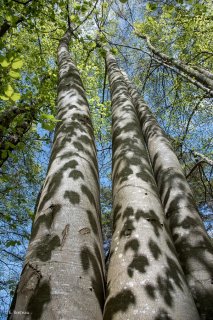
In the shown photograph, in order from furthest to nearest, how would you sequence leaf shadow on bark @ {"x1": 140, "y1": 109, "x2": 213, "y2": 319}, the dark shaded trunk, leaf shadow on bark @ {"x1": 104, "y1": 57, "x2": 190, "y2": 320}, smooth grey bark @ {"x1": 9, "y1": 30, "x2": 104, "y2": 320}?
1. the dark shaded trunk
2. leaf shadow on bark @ {"x1": 140, "y1": 109, "x2": 213, "y2": 319}
3. leaf shadow on bark @ {"x1": 104, "y1": 57, "x2": 190, "y2": 320}
4. smooth grey bark @ {"x1": 9, "y1": 30, "x2": 104, "y2": 320}

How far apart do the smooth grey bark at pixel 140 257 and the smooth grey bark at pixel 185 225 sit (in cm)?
41

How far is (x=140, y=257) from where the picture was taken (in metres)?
1.50

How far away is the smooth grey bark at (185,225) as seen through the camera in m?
1.84

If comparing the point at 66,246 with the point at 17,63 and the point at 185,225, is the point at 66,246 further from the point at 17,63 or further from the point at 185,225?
the point at 185,225

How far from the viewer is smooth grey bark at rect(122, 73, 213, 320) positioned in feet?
6.04

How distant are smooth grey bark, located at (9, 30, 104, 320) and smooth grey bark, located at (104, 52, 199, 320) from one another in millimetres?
125

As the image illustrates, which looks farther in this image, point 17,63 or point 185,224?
point 185,224

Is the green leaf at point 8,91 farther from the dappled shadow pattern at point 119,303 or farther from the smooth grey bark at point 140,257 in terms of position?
the dappled shadow pattern at point 119,303

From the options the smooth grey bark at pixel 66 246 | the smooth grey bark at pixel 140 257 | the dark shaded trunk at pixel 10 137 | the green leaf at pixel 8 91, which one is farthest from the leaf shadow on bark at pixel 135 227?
the dark shaded trunk at pixel 10 137

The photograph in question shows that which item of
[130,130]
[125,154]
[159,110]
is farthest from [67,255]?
[159,110]

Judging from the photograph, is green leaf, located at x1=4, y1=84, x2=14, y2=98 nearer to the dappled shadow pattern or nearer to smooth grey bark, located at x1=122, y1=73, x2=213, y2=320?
the dappled shadow pattern

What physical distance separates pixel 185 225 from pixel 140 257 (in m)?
0.99

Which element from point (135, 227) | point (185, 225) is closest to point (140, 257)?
point (135, 227)

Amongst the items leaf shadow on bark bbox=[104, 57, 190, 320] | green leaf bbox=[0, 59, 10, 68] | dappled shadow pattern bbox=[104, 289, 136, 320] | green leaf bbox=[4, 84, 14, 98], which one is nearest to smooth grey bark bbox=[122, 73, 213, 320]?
leaf shadow on bark bbox=[104, 57, 190, 320]
